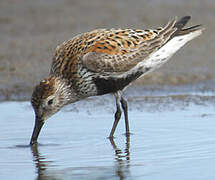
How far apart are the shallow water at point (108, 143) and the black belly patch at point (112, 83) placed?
69 cm

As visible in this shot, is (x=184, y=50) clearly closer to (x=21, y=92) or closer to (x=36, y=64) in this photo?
(x=36, y=64)

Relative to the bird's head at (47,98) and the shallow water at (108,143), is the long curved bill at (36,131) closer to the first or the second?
the bird's head at (47,98)

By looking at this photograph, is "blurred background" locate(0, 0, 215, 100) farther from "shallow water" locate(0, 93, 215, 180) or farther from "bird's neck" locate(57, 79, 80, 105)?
"bird's neck" locate(57, 79, 80, 105)

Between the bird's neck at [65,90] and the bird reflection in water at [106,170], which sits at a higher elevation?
the bird's neck at [65,90]

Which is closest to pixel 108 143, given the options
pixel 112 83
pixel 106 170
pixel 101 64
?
pixel 112 83

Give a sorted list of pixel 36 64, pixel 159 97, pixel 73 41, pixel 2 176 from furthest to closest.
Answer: pixel 36 64 < pixel 159 97 < pixel 73 41 < pixel 2 176

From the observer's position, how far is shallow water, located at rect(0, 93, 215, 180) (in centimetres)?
713

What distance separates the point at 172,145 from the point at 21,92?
454cm

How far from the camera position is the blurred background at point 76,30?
12734 millimetres

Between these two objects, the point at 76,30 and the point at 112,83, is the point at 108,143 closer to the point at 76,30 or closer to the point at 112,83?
the point at 112,83

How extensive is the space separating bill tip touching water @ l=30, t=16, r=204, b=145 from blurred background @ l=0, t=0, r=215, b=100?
3.07m

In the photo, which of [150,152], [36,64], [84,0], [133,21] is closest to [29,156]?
[150,152]

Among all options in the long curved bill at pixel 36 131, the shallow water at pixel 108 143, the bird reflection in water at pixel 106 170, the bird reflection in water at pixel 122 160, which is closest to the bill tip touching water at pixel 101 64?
the long curved bill at pixel 36 131

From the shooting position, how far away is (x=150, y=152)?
792 cm
